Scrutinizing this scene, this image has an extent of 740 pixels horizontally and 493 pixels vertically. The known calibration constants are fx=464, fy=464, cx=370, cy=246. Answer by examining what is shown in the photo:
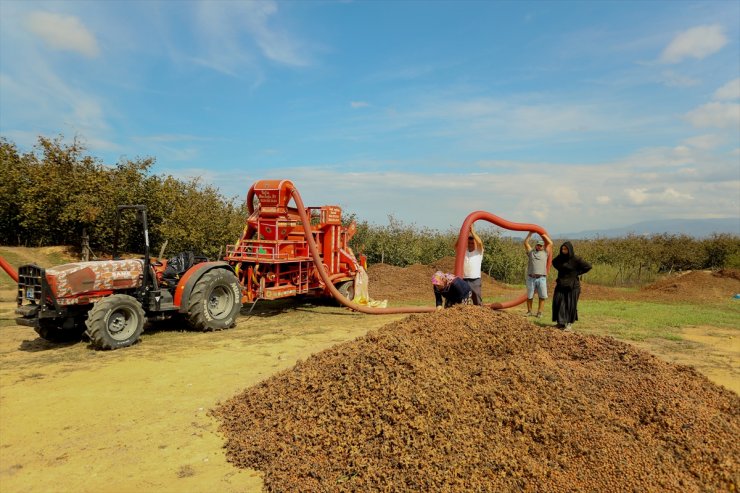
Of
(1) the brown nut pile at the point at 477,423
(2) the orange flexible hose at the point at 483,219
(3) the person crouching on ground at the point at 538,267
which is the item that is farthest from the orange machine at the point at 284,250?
(1) the brown nut pile at the point at 477,423

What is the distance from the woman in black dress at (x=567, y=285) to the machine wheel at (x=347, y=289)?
14.9 feet

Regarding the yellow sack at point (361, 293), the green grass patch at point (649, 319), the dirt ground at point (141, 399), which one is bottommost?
the green grass patch at point (649, 319)

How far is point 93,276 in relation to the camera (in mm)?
6410

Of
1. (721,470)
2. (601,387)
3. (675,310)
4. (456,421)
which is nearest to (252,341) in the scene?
(456,421)

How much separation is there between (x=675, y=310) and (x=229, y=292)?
33.1 ft

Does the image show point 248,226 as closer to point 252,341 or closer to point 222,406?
point 252,341

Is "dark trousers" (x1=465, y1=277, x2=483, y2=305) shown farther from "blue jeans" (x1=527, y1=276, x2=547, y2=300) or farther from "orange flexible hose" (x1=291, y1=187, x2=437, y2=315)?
"orange flexible hose" (x1=291, y1=187, x2=437, y2=315)

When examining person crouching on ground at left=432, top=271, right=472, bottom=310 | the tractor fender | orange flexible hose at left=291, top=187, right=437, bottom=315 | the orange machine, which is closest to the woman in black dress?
person crouching on ground at left=432, top=271, right=472, bottom=310

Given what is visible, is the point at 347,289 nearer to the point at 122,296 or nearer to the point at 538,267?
the point at 538,267

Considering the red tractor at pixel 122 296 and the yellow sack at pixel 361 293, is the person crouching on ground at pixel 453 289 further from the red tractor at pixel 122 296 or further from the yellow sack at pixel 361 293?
the yellow sack at pixel 361 293

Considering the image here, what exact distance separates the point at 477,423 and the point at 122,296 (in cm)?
523

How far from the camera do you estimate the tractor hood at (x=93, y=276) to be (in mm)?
6098

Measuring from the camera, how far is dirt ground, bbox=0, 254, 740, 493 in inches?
129

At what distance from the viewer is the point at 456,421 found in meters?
3.39
